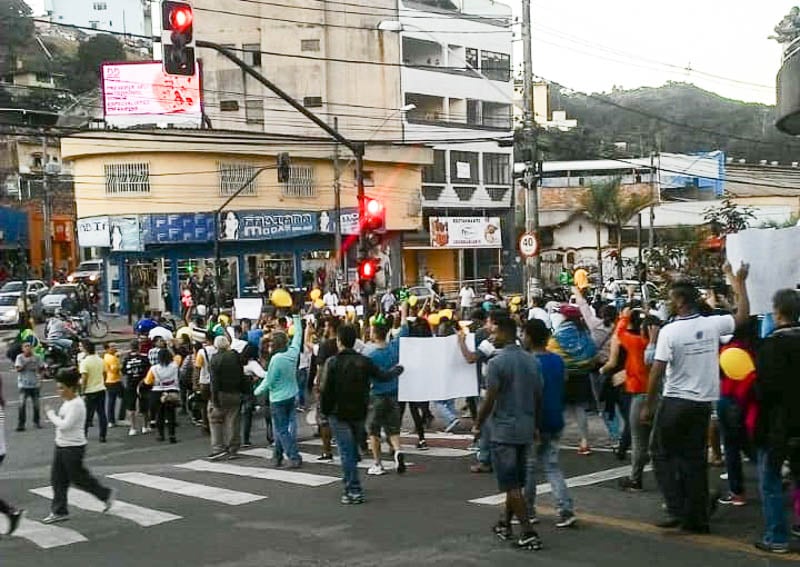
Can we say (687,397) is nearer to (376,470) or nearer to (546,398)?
(546,398)

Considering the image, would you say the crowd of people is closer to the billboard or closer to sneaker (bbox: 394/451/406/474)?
sneaker (bbox: 394/451/406/474)

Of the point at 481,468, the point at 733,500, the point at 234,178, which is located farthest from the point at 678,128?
the point at 733,500

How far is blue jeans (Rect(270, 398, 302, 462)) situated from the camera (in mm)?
12891

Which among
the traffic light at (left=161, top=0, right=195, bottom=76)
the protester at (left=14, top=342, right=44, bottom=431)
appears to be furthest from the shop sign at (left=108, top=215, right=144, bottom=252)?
the traffic light at (left=161, top=0, right=195, bottom=76)

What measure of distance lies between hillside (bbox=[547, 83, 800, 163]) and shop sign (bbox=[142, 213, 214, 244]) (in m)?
36.0

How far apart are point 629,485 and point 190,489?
509 centimetres

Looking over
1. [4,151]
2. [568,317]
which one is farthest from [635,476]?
[4,151]

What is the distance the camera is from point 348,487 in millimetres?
10344

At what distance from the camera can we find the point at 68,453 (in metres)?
10.2

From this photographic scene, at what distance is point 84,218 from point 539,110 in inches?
2223

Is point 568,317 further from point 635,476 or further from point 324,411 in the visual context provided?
point 324,411

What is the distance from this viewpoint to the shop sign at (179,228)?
137ft

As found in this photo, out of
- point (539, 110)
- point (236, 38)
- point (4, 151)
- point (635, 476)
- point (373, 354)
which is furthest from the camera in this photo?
point (539, 110)

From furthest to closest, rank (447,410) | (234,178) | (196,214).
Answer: (234,178), (196,214), (447,410)
